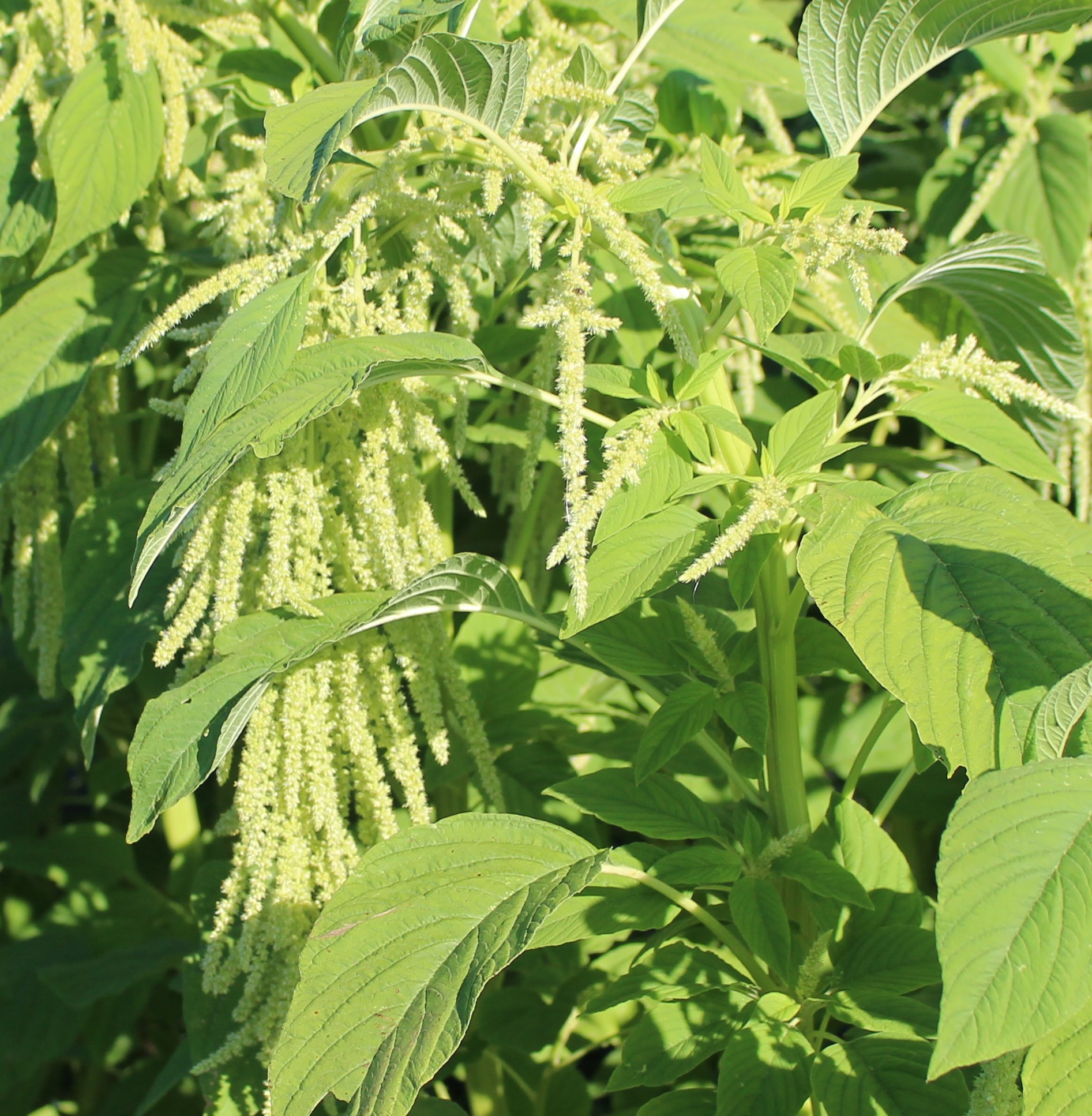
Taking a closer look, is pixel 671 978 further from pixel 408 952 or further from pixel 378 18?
pixel 378 18

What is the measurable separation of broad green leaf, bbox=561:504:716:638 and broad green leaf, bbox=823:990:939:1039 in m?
0.36

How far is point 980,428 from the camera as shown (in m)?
0.94

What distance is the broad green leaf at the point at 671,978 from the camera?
87 cm

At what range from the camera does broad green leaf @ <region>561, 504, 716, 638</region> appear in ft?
2.49

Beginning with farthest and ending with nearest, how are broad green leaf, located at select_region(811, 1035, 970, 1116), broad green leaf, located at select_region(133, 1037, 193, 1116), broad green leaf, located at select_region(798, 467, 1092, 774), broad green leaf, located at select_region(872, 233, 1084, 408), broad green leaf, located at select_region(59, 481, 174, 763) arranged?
broad green leaf, located at select_region(133, 1037, 193, 1116), broad green leaf, located at select_region(59, 481, 174, 763), broad green leaf, located at select_region(872, 233, 1084, 408), broad green leaf, located at select_region(811, 1035, 970, 1116), broad green leaf, located at select_region(798, 467, 1092, 774)

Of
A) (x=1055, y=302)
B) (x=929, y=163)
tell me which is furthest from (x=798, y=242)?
(x=929, y=163)

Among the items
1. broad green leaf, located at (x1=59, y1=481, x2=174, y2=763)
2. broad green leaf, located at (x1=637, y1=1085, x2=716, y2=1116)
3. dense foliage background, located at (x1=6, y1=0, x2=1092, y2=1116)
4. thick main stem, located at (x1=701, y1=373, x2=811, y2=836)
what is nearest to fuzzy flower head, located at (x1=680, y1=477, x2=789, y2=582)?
dense foliage background, located at (x1=6, y1=0, x2=1092, y2=1116)

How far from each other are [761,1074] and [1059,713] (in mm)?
362

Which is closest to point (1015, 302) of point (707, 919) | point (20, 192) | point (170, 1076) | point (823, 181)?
point (823, 181)

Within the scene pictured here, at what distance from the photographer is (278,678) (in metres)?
0.92

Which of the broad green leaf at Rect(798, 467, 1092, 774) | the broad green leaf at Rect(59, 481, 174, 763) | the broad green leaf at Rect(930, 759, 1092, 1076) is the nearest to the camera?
the broad green leaf at Rect(930, 759, 1092, 1076)

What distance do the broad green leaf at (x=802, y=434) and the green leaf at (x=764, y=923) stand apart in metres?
0.34

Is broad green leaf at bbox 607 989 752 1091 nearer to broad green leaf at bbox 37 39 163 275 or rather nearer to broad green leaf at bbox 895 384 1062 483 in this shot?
broad green leaf at bbox 895 384 1062 483

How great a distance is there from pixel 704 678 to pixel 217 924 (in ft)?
1.64
